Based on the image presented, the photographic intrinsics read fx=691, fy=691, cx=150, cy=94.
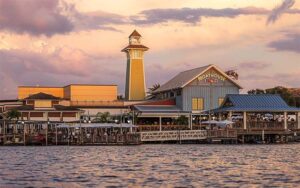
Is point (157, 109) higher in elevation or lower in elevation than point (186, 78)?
lower

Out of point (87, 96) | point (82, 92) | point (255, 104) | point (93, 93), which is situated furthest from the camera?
point (93, 93)

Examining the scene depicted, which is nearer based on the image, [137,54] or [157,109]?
[157,109]

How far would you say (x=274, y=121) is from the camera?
93.4 meters

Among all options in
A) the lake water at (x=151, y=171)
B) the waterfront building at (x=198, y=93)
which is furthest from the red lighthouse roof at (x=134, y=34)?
the lake water at (x=151, y=171)

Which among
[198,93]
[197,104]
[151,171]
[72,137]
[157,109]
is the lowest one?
[151,171]

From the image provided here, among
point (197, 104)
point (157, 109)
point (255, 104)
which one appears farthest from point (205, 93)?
point (255, 104)

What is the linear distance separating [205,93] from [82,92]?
24022 mm

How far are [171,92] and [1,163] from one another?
5824cm

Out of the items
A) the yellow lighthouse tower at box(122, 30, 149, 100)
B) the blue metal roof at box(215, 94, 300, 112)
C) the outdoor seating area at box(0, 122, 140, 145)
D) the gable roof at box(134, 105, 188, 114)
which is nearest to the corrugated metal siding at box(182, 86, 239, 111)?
the gable roof at box(134, 105, 188, 114)

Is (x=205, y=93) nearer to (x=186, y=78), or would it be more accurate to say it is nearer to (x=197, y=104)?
(x=197, y=104)

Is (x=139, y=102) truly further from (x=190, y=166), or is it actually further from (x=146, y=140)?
(x=190, y=166)

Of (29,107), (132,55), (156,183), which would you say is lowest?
(156,183)

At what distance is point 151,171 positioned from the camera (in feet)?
148

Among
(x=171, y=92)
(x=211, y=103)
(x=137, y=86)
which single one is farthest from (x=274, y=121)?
(x=137, y=86)
